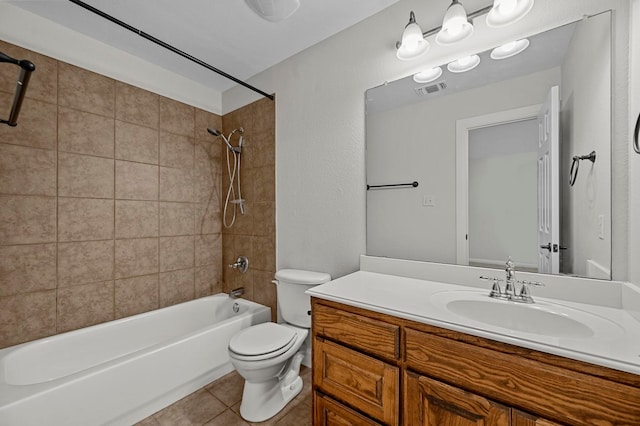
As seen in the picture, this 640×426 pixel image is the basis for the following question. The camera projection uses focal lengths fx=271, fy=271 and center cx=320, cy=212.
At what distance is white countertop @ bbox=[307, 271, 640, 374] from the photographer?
696 mm

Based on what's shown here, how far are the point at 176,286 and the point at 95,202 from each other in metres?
0.93

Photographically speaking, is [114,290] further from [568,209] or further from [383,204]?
[568,209]

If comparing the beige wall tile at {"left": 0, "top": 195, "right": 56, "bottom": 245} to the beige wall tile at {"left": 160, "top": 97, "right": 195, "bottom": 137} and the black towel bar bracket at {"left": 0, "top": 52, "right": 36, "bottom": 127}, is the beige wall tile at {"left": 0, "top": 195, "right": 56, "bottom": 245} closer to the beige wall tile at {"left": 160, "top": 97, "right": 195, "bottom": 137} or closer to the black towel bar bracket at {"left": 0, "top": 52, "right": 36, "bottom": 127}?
the black towel bar bracket at {"left": 0, "top": 52, "right": 36, "bottom": 127}

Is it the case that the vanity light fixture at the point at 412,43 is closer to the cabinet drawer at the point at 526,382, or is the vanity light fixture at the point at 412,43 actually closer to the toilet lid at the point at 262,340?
the cabinet drawer at the point at 526,382

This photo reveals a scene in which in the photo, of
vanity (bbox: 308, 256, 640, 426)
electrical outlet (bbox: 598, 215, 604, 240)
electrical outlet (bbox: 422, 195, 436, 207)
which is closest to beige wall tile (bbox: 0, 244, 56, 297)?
vanity (bbox: 308, 256, 640, 426)

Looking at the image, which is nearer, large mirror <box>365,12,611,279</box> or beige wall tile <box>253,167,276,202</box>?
large mirror <box>365,12,611,279</box>

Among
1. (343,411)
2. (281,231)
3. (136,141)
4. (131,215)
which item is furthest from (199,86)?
(343,411)

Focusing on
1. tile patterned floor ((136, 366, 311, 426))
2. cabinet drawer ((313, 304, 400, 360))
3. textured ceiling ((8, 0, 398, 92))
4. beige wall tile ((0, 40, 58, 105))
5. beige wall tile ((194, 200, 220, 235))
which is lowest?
tile patterned floor ((136, 366, 311, 426))

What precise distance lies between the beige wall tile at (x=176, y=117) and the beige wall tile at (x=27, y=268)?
1230 millimetres

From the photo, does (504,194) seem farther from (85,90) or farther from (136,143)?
(85,90)

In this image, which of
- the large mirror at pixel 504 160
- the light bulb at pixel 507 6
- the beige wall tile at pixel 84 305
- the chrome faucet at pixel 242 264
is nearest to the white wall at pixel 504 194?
the large mirror at pixel 504 160

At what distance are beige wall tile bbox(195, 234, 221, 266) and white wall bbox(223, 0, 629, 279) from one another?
86 cm

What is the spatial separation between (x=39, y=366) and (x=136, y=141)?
5.33ft

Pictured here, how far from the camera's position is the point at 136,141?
7.18 ft
